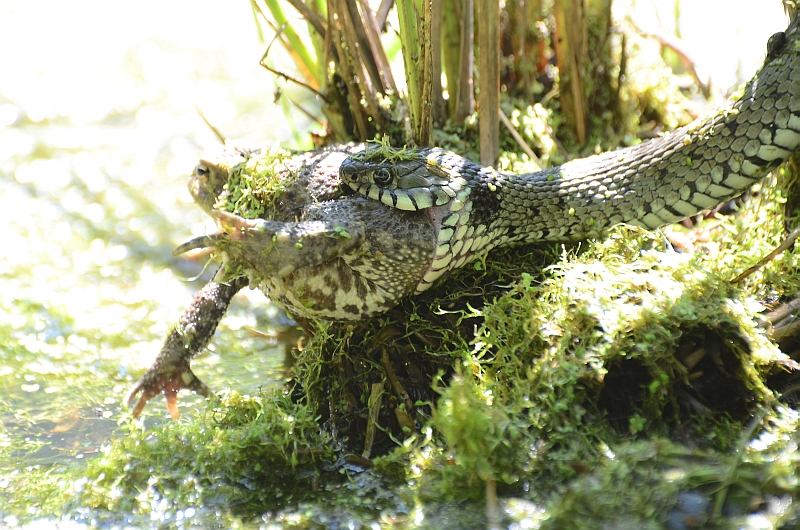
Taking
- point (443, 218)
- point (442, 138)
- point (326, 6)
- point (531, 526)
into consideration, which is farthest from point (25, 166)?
point (531, 526)

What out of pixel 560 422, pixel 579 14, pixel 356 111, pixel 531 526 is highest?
pixel 579 14

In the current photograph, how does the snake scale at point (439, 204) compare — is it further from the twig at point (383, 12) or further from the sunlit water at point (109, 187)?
the twig at point (383, 12)

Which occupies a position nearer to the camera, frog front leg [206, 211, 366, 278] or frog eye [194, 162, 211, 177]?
frog front leg [206, 211, 366, 278]

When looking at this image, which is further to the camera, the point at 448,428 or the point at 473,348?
the point at 473,348

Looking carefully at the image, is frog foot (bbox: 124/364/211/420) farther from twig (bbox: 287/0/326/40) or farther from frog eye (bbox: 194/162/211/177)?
twig (bbox: 287/0/326/40)

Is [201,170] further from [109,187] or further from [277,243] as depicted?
[109,187]

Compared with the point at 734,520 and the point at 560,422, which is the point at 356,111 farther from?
the point at 734,520

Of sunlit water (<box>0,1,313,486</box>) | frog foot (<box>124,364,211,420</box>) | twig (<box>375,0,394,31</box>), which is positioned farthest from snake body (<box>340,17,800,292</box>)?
frog foot (<box>124,364,211,420</box>)
